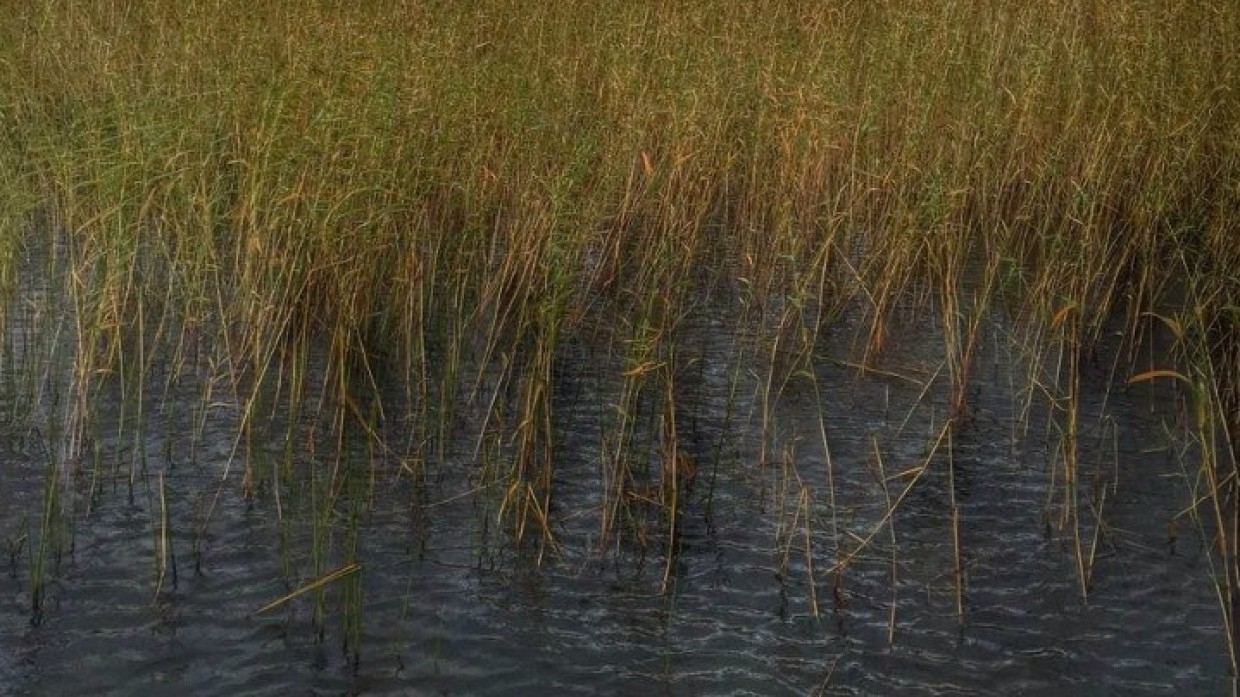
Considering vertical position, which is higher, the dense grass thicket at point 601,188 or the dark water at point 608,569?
the dense grass thicket at point 601,188

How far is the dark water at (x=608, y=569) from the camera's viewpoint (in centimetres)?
477

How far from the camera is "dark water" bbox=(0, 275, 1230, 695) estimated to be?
4770 millimetres

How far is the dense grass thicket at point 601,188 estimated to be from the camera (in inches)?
262

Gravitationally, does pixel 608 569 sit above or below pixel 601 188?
below

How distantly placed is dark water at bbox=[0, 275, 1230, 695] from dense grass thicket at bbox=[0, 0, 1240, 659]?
0.22 meters

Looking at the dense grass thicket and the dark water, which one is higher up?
the dense grass thicket

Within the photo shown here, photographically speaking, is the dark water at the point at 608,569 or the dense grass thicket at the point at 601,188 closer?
the dark water at the point at 608,569

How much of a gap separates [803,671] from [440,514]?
166 cm

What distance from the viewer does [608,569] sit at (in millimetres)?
5434

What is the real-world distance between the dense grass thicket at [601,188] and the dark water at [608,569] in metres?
0.22

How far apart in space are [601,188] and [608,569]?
2.84m

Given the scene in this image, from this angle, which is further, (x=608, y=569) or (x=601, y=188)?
(x=601, y=188)

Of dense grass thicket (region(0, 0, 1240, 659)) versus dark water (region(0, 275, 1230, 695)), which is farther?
dense grass thicket (region(0, 0, 1240, 659))

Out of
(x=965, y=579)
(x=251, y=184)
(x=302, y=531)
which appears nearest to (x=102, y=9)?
(x=251, y=184)
